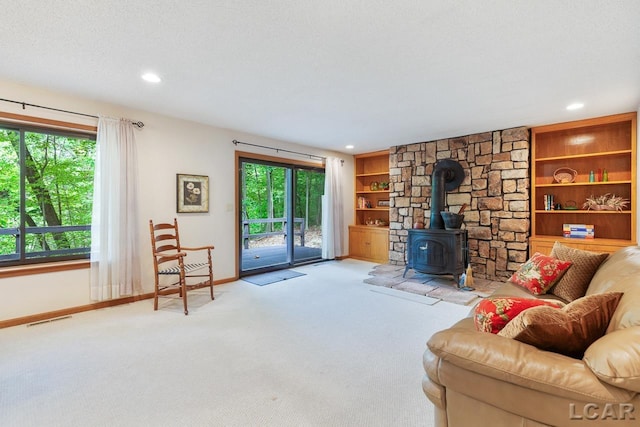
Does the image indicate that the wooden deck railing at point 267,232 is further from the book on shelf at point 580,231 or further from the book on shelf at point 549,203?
the book on shelf at point 580,231

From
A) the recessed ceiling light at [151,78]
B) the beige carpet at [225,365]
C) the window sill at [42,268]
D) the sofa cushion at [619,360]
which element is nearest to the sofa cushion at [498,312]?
the sofa cushion at [619,360]

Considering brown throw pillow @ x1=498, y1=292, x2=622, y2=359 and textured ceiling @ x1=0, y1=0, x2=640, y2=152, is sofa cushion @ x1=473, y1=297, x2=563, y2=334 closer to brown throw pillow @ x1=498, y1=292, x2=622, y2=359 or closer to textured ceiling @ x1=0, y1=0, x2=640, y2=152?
brown throw pillow @ x1=498, y1=292, x2=622, y2=359

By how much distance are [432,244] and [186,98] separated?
12.6ft

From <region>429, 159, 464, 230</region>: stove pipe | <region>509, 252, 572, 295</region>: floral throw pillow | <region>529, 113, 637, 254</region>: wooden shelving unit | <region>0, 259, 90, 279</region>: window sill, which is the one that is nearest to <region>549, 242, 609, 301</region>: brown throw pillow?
<region>509, 252, 572, 295</region>: floral throw pillow

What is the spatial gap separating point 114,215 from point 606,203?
640 cm

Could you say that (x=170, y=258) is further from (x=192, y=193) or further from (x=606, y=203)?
(x=606, y=203)

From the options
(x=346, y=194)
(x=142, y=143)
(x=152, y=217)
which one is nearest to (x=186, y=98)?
(x=142, y=143)

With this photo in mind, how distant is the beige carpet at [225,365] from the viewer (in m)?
1.70

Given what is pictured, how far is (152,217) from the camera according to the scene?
3.85 metres

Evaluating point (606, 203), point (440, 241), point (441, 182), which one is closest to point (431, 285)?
point (440, 241)

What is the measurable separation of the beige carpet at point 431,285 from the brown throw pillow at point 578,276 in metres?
1.34

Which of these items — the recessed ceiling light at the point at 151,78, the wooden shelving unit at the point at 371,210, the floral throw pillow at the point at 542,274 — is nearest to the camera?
the floral throw pillow at the point at 542,274

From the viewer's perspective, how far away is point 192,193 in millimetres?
4207

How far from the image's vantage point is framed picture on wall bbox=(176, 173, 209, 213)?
4.09 meters
